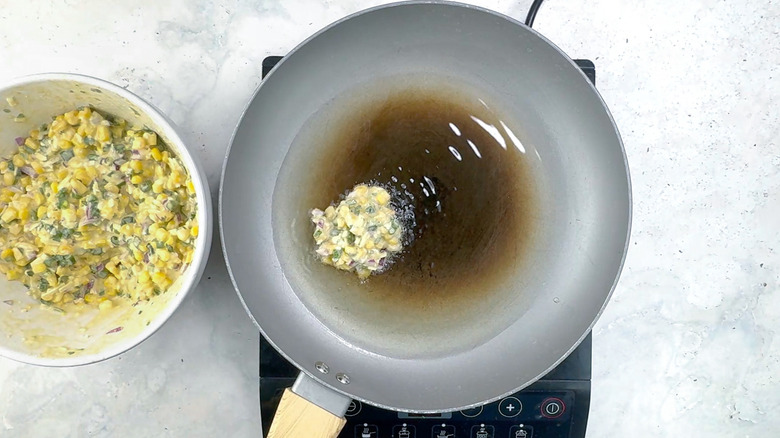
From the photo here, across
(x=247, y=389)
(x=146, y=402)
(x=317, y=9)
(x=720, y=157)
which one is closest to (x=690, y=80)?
(x=720, y=157)

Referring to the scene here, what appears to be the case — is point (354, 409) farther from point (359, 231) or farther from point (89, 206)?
point (89, 206)

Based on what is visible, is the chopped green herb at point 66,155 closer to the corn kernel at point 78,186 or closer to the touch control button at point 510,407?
the corn kernel at point 78,186

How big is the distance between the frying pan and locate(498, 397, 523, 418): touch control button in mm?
32

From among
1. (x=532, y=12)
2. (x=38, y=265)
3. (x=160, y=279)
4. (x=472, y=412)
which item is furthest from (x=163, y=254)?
(x=532, y=12)

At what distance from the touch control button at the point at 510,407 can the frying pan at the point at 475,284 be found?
32mm

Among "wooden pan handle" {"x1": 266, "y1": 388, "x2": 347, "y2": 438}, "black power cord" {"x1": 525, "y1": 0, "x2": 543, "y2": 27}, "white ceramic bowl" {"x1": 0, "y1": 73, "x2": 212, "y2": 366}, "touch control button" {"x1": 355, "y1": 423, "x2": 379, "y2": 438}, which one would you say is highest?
"black power cord" {"x1": 525, "y1": 0, "x2": 543, "y2": 27}

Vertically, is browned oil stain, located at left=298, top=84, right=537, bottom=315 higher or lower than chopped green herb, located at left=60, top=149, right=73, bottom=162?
lower

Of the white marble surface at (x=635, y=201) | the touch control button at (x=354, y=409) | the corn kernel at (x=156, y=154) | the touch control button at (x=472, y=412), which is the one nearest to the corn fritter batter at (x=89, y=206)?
the corn kernel at (x=156, y=154)

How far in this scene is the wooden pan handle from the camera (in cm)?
60

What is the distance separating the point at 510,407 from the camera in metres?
0.73

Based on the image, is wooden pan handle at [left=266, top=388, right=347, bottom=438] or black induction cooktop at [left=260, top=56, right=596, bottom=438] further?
black induction cooktop at [left=260, top=56, right=596, bottom=438]

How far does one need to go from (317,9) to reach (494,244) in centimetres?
35

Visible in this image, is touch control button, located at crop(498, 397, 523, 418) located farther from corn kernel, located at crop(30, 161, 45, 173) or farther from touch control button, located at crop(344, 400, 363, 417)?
corn kernel, located at crop(30, 161, 45, 173)

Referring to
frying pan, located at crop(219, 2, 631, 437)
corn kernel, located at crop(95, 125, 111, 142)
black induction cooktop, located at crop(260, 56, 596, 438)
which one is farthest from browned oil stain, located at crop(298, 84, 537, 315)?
corn kernel, located at crop(95, 125, 111, 142)
